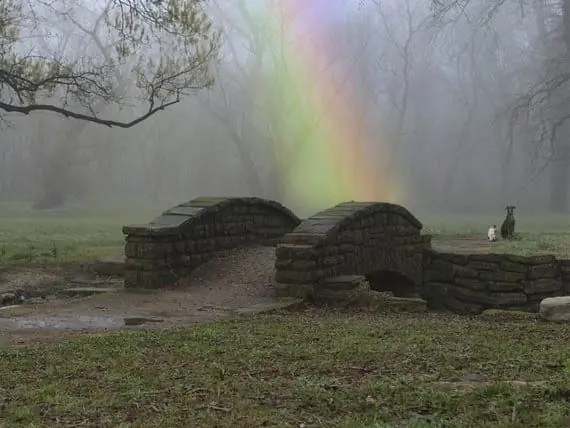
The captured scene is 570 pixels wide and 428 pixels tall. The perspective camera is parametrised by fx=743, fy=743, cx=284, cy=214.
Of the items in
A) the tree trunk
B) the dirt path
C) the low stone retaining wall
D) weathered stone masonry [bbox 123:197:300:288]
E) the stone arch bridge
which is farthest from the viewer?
the tree trunk

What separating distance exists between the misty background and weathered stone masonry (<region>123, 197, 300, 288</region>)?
76.5 feet

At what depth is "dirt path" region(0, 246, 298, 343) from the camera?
753cm

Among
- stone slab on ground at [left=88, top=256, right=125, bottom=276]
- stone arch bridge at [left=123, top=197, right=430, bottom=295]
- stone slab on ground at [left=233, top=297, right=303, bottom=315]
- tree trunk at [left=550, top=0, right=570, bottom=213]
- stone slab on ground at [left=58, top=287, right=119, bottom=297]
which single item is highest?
tree trunk at [left=550, top=0, right=570, bottom=213]

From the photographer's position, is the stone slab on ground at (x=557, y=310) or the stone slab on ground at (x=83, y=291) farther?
the stone slab on ground at (x=83, y=291)

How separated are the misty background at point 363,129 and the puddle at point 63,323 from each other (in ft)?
91.4

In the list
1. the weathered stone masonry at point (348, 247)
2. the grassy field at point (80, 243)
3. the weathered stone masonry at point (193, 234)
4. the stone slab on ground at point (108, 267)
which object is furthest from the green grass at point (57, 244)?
the weathered stone masonry at point (348, 247)

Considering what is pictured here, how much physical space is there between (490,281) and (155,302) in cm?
634

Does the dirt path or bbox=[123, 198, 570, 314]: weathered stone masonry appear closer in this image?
the dirt path

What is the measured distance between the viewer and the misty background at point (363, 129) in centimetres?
3991

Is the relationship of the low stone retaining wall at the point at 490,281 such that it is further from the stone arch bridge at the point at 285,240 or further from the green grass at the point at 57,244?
the green grass at the point at 57,244

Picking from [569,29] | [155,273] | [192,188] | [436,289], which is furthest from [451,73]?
[155,273]

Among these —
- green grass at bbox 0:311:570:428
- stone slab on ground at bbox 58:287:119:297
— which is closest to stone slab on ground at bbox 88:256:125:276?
stone slab on ground at bbox 58:287:119:297

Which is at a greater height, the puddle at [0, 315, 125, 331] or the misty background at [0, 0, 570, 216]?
the misty background at [0, 0, 570, 216]

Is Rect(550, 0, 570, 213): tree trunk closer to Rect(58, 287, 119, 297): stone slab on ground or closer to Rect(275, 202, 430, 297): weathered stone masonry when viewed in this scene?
Rect(275, 202, 430, 297): weathered stone masonry
